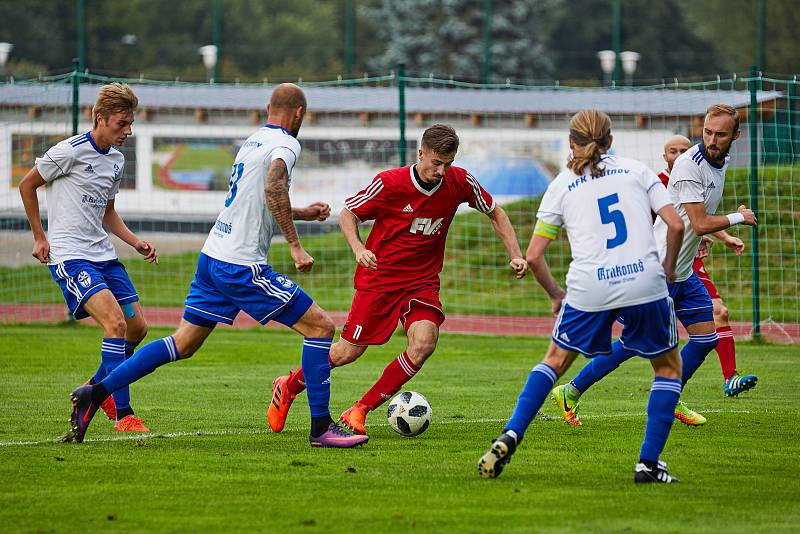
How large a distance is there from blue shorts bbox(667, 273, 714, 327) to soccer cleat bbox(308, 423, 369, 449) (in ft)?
8.06

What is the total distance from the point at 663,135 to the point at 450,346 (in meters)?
8.19

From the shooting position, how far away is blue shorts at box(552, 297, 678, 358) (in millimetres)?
6664

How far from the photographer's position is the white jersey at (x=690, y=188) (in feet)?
27.2

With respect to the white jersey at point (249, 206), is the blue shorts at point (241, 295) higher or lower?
lower

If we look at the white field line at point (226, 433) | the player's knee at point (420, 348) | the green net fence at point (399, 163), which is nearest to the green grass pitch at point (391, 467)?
the white field line at point (226, 433)

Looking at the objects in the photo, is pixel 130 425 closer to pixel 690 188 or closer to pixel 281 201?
pixel 281 201

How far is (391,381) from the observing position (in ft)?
28.1

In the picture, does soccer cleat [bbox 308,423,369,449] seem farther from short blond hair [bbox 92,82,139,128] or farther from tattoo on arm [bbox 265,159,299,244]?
short blond hair [bbox 92,82,139,128]

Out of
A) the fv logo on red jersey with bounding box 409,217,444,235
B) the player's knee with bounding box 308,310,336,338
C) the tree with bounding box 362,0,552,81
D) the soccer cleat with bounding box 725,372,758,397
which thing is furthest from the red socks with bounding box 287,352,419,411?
the tree with bounding box 362,0,552,81

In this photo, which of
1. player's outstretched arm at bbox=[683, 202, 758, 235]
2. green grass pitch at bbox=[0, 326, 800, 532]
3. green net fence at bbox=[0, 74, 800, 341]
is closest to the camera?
green grass pitch at bbox=[0, 326, 800, 532]

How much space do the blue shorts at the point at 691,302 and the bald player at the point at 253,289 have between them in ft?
8.06

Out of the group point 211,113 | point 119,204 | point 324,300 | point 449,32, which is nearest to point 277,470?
point 324,300

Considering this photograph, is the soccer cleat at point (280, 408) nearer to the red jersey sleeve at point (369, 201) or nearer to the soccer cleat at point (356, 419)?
the soccer cleat at point (356, 419)

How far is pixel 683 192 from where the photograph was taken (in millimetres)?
8289
